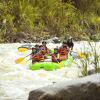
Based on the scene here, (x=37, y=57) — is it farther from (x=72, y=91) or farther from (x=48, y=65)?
(x=72, y=91)

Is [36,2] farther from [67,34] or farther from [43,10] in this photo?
[67,34]

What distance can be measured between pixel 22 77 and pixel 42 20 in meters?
5.97

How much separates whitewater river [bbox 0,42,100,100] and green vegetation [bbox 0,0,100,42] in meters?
3.04

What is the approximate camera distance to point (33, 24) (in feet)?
38.3

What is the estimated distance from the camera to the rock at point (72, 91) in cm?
353

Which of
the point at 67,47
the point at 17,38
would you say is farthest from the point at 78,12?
the point at 67,47

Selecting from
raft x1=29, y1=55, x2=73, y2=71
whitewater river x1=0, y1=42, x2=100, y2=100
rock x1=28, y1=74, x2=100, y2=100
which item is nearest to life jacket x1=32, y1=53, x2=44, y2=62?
whitewater river x1=0, y1=42, x2=100, y2=100

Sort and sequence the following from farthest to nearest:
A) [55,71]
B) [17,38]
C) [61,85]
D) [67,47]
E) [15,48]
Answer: [17,38], [15,48], [67,47], [55,71], [61,85]

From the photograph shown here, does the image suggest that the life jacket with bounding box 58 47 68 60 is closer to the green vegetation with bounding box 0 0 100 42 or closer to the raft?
the raft

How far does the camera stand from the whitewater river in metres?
5.32

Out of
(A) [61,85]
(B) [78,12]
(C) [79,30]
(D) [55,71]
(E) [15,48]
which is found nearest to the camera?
(A) [61,85]

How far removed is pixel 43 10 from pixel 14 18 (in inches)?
42.9

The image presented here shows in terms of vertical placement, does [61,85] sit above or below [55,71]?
above

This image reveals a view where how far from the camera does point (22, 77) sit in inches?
251
